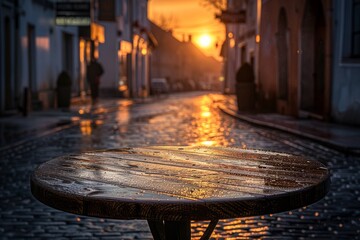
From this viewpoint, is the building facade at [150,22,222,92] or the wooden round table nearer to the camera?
the wooden round table

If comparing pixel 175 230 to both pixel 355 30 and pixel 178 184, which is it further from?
pixel 355 30

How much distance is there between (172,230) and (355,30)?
43.4ft

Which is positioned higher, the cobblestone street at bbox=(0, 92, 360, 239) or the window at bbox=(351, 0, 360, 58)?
the window at bbox=(351, 0, 360, 58)

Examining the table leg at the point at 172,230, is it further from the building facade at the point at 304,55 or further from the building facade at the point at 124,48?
the building facade at the point at 124,48

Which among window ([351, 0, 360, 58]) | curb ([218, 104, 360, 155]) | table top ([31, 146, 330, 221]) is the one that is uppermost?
window ([351, 0, 360, 58])

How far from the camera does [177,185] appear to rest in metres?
2.95

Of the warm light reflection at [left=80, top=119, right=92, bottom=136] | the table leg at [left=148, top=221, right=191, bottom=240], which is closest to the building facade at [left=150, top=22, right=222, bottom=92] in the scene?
the warm light reflection at [left=80, top=119, right=92, bottom=136]

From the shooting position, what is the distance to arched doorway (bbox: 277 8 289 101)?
22.1 m

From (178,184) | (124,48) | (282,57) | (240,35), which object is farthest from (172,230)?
(124,48)

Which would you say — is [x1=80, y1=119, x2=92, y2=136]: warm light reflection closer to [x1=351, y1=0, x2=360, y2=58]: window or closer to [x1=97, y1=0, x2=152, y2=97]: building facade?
[x1=351, y1=0, x2=360, y2=58]: window

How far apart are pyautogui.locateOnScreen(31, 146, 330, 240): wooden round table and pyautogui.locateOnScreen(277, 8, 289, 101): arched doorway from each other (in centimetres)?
1852

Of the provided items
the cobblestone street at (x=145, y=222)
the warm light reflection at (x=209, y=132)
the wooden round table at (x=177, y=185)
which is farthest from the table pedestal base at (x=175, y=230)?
the warm light reflection at (x=209, y=132)

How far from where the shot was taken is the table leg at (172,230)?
3.22 meters

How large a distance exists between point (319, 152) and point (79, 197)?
8.63 meters
